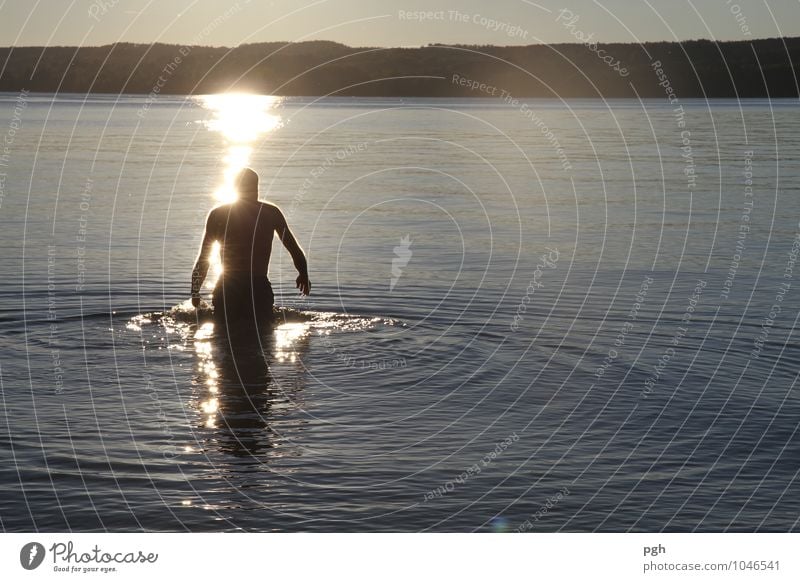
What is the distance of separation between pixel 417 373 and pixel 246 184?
365 cm

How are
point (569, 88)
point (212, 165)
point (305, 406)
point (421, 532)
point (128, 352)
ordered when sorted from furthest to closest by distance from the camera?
1. point (569, 88)
2. point (212, 165)
3. point (128, 352)
4. point (305, 406)
5. point (421, 532)

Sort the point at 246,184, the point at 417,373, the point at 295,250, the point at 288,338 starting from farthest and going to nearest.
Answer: the point at 295,250 < the point at 288,338 < the point at 246,184 < the point at 417,373

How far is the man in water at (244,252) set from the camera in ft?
51.1

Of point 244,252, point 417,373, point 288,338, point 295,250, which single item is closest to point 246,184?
point 244,252

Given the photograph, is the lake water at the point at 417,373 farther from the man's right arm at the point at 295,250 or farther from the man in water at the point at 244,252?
the man's right arm at the point at 295,250

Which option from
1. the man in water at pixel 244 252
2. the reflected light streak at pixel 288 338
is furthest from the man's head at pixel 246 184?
the reflected light streak at pixel 288 338

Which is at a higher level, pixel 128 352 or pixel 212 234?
pixel 212 234

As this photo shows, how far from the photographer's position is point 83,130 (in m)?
70.4

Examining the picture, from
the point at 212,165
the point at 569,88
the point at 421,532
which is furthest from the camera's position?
the point at 569,88

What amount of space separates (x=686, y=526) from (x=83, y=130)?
65729mm

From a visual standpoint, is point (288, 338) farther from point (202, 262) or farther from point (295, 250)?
point (202, 262)

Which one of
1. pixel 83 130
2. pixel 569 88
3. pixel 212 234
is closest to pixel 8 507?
pixel 212 234

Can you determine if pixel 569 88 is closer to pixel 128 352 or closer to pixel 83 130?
pixel 83 130

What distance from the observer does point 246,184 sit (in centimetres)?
1560
